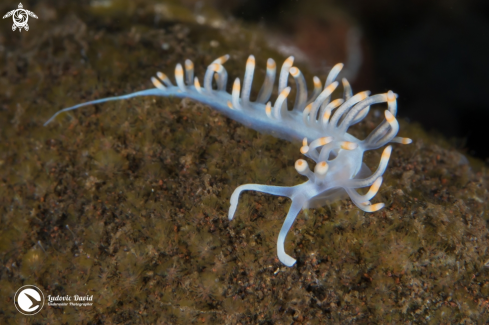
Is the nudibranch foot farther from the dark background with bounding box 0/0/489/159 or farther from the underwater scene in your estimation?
the dark background with bounding box 0/0/489/159

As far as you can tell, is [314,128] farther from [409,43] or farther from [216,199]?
[409,43]

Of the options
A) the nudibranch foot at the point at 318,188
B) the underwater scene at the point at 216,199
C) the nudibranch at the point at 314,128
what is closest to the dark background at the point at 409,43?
the underwater scene at the point at 216,199

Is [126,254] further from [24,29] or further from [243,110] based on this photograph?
[24,29]

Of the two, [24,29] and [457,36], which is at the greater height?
[457,36]

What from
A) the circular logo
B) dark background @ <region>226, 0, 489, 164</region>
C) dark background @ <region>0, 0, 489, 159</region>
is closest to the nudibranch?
the circular logo

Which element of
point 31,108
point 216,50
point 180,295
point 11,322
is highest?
point 216,50

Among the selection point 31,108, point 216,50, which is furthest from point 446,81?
point 31,108
